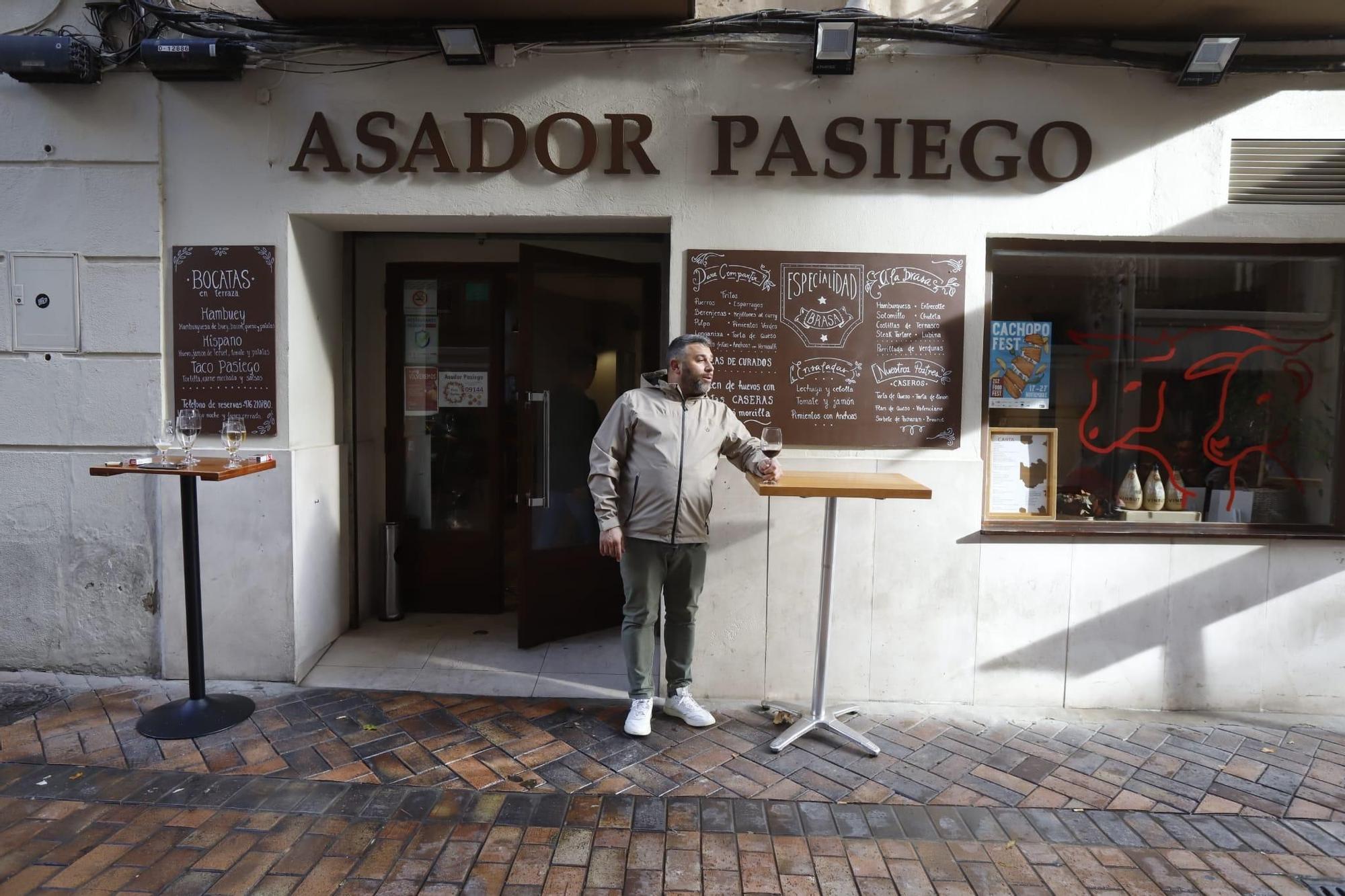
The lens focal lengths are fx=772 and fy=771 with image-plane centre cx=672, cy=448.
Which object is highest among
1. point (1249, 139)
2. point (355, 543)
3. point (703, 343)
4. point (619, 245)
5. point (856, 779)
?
point (1249, 139)

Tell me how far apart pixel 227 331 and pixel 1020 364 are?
442cm

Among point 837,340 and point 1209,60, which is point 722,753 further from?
point 1209,60

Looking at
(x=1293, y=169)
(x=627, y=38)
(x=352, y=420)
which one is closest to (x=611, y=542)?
(x=352, y=420)

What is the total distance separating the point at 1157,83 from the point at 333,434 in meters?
5.14

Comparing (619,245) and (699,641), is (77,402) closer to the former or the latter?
(619,245)

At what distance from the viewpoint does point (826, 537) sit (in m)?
3.74

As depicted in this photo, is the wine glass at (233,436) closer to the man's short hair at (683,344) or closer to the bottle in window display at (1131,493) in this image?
the man's short hair at (683,344)

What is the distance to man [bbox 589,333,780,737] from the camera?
3.73m

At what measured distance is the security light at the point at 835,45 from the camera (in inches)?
150

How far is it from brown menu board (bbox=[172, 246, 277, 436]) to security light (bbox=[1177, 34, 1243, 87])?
490cm

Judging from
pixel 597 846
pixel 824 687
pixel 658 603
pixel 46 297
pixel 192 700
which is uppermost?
pixel 46 297

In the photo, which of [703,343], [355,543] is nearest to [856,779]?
[703,343]

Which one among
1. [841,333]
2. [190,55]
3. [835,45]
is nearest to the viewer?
[835,45]

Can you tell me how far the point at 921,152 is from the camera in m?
4.07
